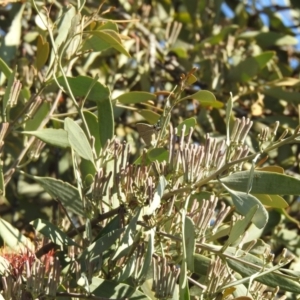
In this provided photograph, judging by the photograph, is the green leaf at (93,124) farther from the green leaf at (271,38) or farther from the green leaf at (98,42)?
the green leaf at (271,38)

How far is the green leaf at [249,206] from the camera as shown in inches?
34.6

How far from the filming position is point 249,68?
167cm

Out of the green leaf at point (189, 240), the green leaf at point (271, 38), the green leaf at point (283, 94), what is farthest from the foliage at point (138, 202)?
the green leaf at point (271, 38)

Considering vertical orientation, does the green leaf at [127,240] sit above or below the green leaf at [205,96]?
below

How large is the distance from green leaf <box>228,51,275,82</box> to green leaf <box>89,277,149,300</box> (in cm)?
83

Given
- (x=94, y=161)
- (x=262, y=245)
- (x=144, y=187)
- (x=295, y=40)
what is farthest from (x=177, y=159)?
(x=295, y=40)

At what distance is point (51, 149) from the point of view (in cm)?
165

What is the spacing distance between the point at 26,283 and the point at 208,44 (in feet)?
3.39

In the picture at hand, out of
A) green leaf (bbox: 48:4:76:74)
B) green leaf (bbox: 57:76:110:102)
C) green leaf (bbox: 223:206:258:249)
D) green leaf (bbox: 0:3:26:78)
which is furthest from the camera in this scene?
green leaf (bbox: 0:3:26:78)

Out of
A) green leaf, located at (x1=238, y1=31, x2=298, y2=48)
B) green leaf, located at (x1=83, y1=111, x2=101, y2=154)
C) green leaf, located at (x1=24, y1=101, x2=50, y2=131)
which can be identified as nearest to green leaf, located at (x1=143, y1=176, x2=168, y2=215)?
green leaf, located at (x1=83, y1=111, x2=101, y2=154)

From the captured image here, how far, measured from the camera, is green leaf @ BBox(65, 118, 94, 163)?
0.99m

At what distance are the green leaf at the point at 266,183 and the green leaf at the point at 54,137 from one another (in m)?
0.31

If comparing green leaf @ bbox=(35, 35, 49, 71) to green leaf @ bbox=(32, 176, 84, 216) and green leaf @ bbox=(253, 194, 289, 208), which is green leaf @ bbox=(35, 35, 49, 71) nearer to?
green leaf @ bbox=(32, 176, 84, 216)

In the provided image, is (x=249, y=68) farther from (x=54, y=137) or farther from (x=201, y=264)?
(x=201, y=264)
